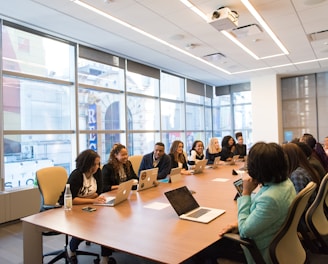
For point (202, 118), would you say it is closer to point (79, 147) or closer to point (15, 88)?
point (79, 147)

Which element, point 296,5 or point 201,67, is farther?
point 201,67

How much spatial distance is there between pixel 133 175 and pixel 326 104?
7102mm

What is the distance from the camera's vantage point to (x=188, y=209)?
220 centimetres

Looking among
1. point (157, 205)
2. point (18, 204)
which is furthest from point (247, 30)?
point (18, 204)

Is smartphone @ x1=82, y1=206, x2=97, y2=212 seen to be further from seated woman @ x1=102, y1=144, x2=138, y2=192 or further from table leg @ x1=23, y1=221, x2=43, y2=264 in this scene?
seated woman @ x1=102, y1=144, x2=138, y2=192

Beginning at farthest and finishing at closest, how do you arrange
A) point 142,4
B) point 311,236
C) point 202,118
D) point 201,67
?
point 202,118
point 201,67
point 142,4
point 311,236

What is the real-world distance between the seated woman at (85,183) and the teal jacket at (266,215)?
140cm

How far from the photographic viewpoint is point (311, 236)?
228 centimetres

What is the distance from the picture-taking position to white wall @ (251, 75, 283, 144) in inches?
322

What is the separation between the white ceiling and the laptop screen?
8.22 ft

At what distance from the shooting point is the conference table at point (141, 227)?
1.55 metres

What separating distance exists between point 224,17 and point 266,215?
2971mm

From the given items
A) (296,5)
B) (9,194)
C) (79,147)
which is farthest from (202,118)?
(9,194)

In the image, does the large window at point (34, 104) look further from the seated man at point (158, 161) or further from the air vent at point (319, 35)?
the air vent at point (319, 35)
